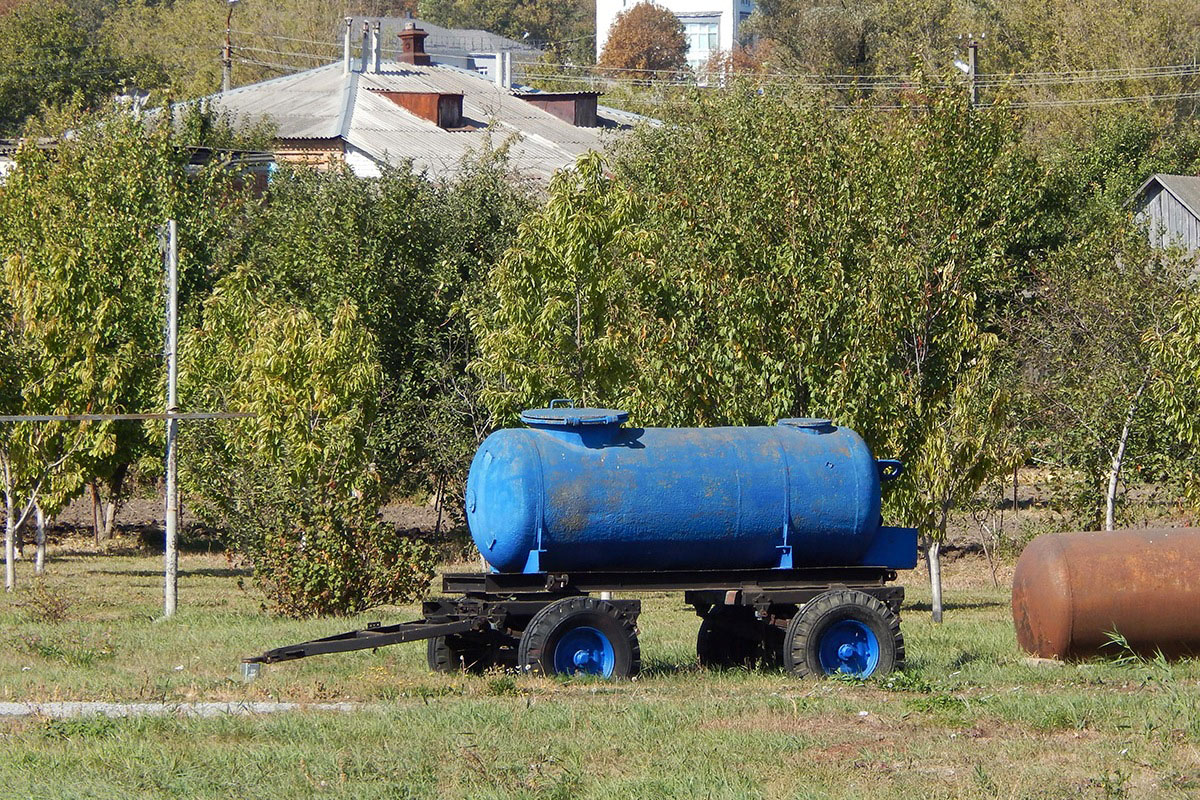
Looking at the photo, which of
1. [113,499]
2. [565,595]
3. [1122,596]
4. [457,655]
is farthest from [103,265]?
[1122,596]

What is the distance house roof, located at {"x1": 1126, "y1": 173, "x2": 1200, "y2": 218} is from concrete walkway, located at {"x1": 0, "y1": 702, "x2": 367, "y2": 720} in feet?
120

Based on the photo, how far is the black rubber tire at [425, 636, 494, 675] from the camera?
13938mm

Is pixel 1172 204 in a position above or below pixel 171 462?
above

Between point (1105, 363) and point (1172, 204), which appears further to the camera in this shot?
point (1172, 204)

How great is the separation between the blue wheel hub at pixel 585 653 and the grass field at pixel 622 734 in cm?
38

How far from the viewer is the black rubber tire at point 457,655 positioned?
13.9 meters

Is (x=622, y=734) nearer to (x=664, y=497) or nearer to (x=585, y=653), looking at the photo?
(x=585, y=653)

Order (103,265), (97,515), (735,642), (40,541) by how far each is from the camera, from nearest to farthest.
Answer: (735,642)
(40,541)
(103,265)
(97,515)

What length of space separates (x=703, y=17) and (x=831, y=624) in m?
130

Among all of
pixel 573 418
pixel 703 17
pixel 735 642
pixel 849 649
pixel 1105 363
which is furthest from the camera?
pixel 703 17

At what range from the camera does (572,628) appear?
13078 mm

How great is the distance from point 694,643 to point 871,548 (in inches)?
153

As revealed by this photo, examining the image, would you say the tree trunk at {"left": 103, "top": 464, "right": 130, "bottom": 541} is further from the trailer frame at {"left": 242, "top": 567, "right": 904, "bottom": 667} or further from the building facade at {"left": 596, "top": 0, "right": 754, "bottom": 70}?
the building facade at {"left": 596, "top": 0, "right": 754, "bottom": 70}

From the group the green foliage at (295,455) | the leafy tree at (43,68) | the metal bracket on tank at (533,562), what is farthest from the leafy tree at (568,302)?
the leafy tree at (43,68)
